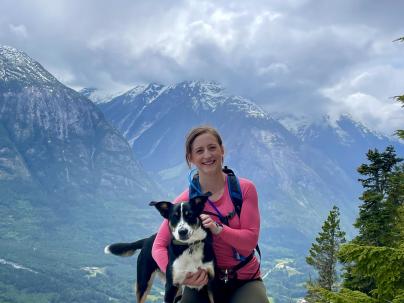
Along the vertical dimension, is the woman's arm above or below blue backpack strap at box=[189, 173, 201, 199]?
below

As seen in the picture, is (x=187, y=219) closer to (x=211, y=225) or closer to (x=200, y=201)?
→ (x=200, y=201)

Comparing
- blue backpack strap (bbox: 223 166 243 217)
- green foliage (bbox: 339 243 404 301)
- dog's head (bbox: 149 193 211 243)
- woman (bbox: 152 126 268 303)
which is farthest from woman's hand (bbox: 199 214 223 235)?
green foliage (bbox: 339 243 404 301)

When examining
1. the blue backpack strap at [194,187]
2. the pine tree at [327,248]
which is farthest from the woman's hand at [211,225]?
the pine tree at [327,248]

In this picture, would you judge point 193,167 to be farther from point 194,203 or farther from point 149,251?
point 149,251

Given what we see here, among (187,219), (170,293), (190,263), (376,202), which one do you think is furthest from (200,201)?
(376,202)

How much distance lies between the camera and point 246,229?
669 cm

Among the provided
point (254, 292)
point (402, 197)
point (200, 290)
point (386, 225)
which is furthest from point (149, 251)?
point (402, 197)

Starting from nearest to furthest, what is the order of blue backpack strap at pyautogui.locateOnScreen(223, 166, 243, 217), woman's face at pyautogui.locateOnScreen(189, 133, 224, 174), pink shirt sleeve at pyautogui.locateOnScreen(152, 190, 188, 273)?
blue backpack strap at pyautogui.locateOnScreen(223, 166, 243, 217), pink shirt sleeve at pyautogui.locateOnScreen(152, 190, 188, 273), woman's face at pyautogui.locateOnScreen(189, 133, 224, 174)

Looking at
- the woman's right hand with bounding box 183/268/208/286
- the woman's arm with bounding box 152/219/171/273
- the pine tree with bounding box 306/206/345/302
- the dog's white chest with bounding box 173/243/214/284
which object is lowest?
the woman's right hand with bounding box 183/268/208/286

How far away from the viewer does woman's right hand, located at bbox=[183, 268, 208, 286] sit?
664cm

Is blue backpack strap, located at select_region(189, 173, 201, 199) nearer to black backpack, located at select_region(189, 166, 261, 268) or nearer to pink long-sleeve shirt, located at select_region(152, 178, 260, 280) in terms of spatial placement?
black backpack, located at select_region(189, 166, 261, 268)

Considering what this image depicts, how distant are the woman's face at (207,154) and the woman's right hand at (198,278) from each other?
1578 mm

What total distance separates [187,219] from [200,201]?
0.33 m

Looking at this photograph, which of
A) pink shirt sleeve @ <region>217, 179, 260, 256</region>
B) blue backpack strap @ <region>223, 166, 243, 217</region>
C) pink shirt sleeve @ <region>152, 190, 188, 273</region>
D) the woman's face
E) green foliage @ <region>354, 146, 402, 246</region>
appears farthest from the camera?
green foliage @ <region>354, 146, 402, 246</region>
